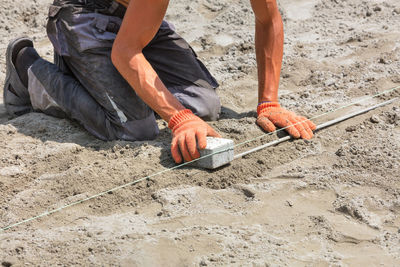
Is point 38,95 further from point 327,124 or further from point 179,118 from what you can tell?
point 327,124

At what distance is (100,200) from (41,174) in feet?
1.39

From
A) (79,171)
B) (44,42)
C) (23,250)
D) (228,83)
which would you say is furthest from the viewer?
(44,42)

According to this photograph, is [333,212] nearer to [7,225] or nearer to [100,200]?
[100,200]

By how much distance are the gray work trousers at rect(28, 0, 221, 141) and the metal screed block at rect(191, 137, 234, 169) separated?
51cm

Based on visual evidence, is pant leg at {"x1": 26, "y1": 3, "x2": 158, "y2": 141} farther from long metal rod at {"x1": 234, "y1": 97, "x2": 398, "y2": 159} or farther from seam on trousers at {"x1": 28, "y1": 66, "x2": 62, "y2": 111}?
long metal rod at {"x1": 234, "y1": 97, "x2": 398, "y2": 159}

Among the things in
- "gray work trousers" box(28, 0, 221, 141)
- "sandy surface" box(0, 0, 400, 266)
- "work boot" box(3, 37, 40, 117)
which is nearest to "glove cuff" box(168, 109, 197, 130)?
"sandy surface" box(0, 0, 400, 266)

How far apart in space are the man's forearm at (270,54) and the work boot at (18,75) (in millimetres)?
1384

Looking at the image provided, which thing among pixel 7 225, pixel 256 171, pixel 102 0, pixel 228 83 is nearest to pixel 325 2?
pixel 228 83

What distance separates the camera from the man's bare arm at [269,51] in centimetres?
300

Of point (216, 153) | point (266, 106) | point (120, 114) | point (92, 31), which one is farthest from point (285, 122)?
point (92, 31)

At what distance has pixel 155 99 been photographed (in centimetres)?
267

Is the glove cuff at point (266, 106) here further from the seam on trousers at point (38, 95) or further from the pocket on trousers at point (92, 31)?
the seam on trousers at point (38, 95)

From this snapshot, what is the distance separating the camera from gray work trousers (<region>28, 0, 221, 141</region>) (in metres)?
2.94

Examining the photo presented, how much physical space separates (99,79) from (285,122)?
1.03 metres
